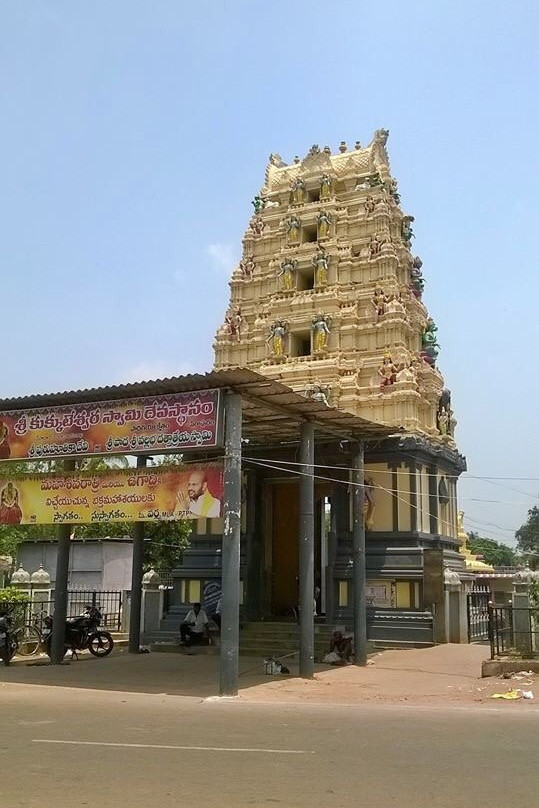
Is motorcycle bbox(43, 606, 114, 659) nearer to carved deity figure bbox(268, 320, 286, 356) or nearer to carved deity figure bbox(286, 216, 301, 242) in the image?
carved deity figure bbox(268, 320, 286, 356)

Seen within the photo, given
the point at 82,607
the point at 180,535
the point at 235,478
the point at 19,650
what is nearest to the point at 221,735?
the point at 235,478

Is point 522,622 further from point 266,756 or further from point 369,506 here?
point 266,756

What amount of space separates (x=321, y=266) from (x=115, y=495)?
40.0 ft

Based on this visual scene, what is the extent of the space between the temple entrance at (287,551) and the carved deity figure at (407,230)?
939 centimetres

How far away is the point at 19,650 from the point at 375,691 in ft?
32.5

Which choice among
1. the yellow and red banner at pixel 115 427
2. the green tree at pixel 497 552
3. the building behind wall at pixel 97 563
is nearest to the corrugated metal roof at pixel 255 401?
the yellow and red banner at pixel 115 427

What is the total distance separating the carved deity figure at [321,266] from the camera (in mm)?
24500

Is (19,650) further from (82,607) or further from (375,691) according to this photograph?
(375,691)

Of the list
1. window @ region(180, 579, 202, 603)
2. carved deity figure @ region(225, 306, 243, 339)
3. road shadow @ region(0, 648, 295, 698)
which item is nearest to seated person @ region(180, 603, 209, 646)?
road shadow @ region(0, 648, 295, 698)

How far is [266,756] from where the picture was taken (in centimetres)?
721

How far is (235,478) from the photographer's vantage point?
13.2 metres

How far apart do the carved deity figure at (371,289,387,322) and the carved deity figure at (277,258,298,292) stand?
286cm

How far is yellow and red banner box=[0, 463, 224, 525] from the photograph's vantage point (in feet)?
45.1

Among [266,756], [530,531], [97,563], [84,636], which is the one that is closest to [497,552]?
[530,531]
